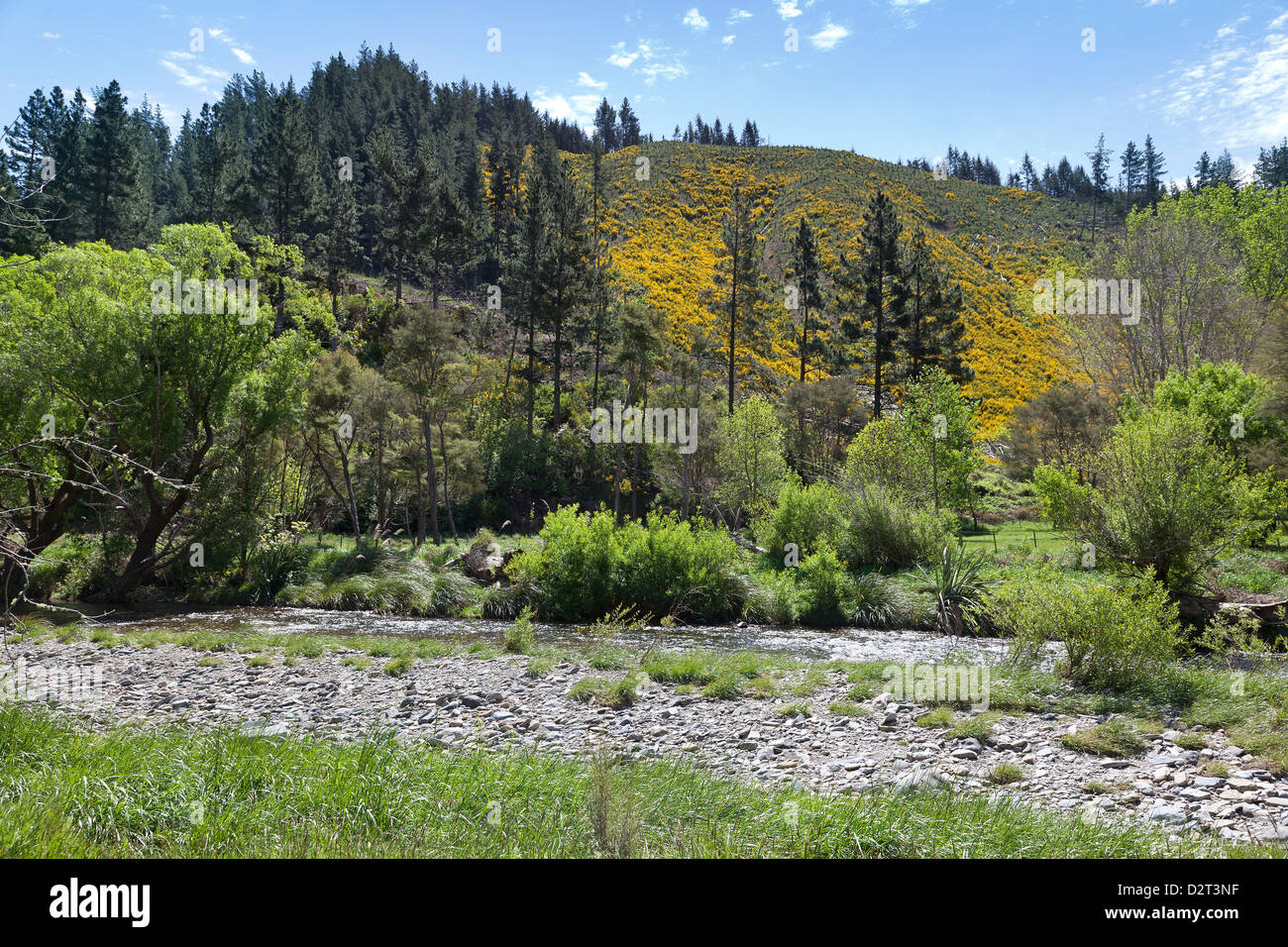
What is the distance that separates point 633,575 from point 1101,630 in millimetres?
11497

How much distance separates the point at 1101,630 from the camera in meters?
10.0

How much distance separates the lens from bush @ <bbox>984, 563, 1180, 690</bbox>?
9.80 metres

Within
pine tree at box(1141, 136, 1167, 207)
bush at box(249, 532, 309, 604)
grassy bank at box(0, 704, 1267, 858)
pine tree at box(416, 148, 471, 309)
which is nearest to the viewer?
grassy bank at box(0, 704, 1267, 858)

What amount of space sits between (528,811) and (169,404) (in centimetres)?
1899

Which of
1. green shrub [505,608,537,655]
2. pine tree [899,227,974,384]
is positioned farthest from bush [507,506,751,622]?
pine tree [899,227,974,384]

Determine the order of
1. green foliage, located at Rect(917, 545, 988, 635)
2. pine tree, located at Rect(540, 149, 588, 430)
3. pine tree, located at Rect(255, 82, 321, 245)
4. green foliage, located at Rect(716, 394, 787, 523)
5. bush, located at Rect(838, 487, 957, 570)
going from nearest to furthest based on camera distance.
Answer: green foliage, located at Rect(917, 545, 988, 635) < bush, located at Rect(838, 487, 957, 570) < green foliage, located at Rect(716, 394, 787, 523) < pine tree, located at Rect(540, 149, 588, 430) < pine tree, located at Rect(255, 82, 321, 245)

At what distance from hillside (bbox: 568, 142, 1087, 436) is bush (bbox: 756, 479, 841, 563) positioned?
71.3 feet

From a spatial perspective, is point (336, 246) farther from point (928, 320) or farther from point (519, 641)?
A: point (519, 641)

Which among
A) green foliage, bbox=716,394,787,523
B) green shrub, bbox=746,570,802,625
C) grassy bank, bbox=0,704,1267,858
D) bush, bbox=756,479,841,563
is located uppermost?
green foliage, bbox=716,394,787,523

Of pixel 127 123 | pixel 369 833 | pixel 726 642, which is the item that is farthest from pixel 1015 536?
pixel 127 123

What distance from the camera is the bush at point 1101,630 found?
9805mm

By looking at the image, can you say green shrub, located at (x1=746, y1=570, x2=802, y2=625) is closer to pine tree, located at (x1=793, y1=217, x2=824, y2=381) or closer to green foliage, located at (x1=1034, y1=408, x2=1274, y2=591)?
green foliage, located at (x1=1034, y1=408, x2=1274, y2=591)

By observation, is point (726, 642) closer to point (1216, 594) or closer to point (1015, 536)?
point (1216, 594)
